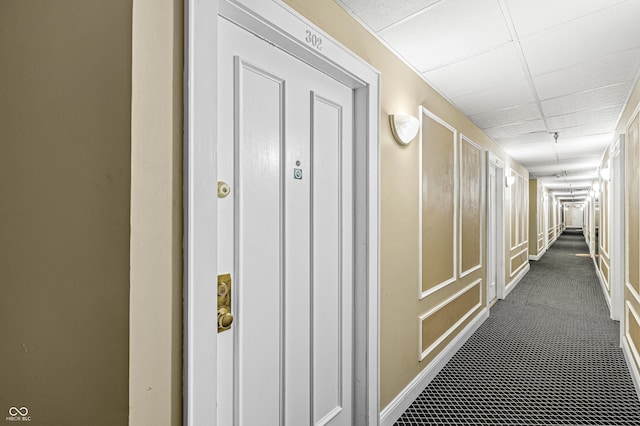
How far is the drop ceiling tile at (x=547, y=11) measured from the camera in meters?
1.52

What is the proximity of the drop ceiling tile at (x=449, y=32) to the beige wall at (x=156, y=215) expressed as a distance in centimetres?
127

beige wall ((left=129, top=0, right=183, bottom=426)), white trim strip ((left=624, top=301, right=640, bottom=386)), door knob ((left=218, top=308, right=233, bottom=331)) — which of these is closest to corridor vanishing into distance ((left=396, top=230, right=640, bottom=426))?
white trim strip ((left=624, top=301, right=640, bottom=386))

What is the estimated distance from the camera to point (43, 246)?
858 mm

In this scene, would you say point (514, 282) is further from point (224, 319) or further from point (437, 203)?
point (224, 319)

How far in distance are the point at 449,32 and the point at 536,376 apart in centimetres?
267

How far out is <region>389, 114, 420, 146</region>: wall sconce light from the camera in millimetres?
2006

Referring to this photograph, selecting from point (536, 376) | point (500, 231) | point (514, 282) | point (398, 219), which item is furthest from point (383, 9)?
point (514, 282)

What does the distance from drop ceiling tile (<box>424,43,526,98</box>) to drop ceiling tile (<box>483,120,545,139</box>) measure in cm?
141

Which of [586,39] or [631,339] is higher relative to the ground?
[586,39]

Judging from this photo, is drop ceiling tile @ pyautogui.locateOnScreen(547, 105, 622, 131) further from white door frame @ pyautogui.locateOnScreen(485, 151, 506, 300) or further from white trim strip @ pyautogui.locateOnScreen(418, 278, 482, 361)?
white trim strip @ pyautogui.locateOnScreen(418, 278, 482, 361)

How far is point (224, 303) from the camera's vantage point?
1.17 meters

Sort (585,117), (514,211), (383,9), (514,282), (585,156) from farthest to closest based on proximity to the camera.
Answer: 1. (514,211)
2. (514,282)
3. (585,156)
4. (585,117)
5. (383,9)

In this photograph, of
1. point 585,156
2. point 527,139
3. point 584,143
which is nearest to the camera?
point 527,139

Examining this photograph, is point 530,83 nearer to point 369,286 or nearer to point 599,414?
point 369,286
